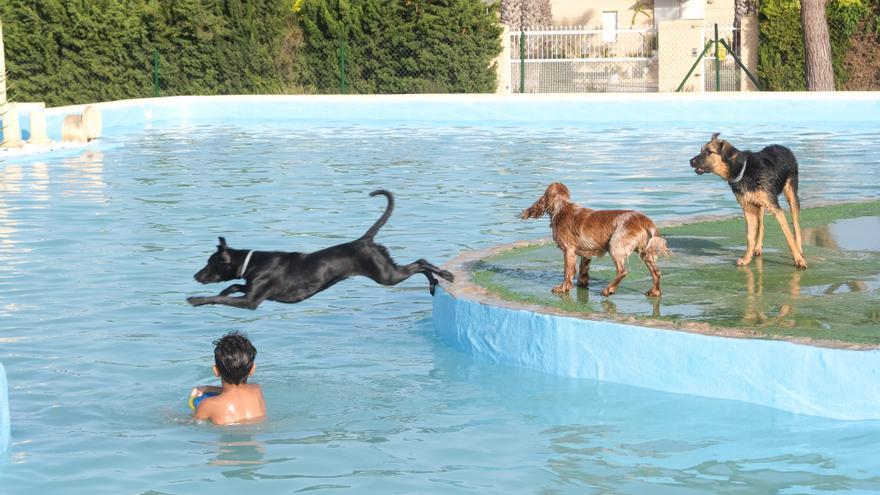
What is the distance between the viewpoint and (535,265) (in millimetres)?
11141

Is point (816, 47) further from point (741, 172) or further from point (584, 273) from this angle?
point (584, 273)

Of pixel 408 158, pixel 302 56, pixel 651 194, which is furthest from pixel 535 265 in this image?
→ pixel 302 56

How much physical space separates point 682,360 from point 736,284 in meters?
1.87

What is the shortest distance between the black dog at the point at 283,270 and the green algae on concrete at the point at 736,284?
1.18 metres

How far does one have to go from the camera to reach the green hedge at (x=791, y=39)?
3216cm

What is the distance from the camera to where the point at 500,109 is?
1193 inches

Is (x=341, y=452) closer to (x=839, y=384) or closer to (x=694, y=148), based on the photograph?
→ (x=839, y=384)

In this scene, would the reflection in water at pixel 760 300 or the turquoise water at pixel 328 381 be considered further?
the reflection in water at pixel 760 300

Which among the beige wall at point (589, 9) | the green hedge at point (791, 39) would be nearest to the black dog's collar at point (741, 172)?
the green hedge at point (791, 39)

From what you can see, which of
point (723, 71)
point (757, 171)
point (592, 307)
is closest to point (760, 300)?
point (592, 307)

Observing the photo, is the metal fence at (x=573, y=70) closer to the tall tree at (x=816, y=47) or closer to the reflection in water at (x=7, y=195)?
the tall tree at (x=816, y=47)

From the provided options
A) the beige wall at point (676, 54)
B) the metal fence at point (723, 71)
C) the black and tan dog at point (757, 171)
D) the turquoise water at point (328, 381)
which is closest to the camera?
the turquoise water at point (328, 381)

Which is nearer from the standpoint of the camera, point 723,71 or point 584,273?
point 584,273

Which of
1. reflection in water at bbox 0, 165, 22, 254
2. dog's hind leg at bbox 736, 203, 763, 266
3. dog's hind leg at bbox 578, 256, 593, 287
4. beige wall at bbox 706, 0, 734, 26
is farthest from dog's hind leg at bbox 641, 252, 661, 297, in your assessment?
beige wall at bbox 706, 0, 734, 26
